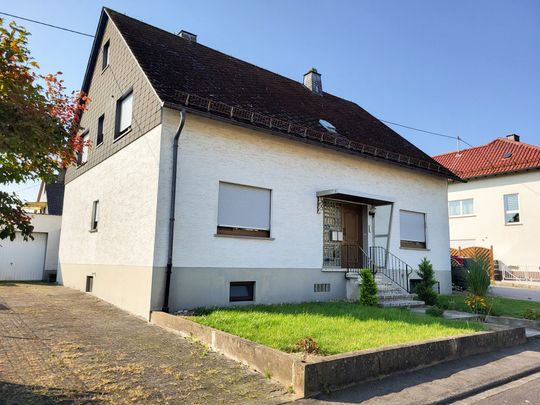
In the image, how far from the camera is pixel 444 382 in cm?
562

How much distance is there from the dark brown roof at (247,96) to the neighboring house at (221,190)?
0.07 metres

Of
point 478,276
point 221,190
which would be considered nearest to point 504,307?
point 478,276

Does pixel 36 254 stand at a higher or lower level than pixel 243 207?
lower

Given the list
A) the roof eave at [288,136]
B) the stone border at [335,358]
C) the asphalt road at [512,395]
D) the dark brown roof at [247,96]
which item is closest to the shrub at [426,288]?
the roof eave at [288,136]

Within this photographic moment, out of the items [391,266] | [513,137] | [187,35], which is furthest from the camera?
[513,137]

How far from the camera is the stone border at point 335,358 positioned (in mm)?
4938

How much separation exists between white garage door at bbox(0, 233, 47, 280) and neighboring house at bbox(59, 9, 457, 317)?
108 inches

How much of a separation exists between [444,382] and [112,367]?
4519mm

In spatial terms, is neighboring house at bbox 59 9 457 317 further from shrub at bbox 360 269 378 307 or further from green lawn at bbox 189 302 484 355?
green lawn at bbox 189 302 484 355

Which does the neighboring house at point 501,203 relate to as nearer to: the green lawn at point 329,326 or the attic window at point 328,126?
the attic window at point 328,126

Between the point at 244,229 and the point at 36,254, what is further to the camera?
the point at 36,254

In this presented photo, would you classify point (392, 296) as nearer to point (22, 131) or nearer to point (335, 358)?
point (335, 358)

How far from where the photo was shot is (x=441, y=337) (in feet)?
22.7

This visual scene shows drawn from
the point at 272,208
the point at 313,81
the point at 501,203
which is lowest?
the point at 272,208
